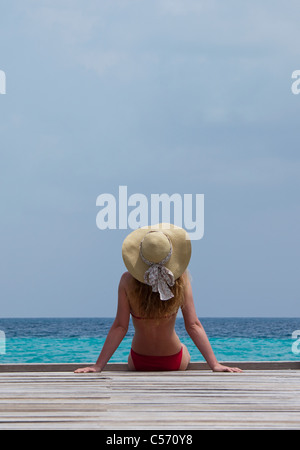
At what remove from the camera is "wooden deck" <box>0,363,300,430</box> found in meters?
2.03

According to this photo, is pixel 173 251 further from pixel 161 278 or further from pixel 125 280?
pixel 125 280

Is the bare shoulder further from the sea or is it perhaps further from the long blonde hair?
the sea

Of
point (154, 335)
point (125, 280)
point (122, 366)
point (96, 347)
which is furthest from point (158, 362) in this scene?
point (96, 347)

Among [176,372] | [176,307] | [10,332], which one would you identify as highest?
[176,307]

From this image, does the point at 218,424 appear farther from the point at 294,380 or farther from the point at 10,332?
the point at 10,332

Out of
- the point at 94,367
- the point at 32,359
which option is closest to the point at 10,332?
the point at 32,359

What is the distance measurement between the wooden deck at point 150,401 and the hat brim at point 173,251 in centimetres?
61

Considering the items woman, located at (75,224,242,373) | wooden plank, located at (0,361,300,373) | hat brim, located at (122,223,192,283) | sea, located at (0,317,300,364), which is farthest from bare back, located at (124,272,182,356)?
sea, located at (0,317,300,364)

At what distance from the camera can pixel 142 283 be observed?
3.33m

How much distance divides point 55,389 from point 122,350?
1781 centimetres

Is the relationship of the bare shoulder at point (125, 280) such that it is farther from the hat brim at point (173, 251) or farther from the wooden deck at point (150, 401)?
the wooden deck at point (150, 401)

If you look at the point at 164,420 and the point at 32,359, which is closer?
the point at 164,420
